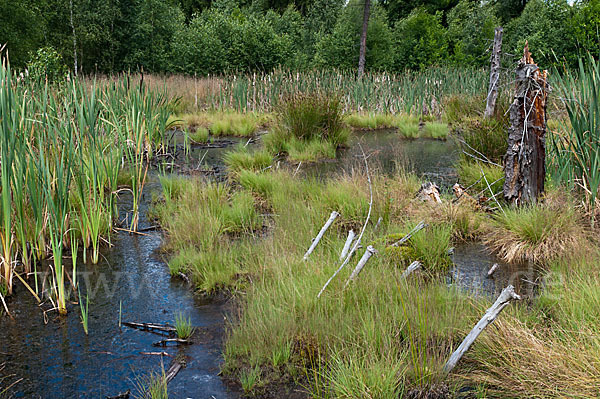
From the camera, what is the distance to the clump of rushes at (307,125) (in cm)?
943

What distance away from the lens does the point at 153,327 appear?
134 inches

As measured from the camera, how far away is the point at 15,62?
20.7 meters

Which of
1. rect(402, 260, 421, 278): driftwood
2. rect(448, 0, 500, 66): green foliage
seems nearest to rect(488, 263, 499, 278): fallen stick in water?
rect(402, 260, 421, 278): driftwood

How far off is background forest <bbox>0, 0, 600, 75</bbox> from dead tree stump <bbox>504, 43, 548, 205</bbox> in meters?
15.9

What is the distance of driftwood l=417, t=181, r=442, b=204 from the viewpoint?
550 centimetres

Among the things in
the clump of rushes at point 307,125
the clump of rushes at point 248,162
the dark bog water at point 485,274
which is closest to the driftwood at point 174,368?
the dark bog water at point 485,274

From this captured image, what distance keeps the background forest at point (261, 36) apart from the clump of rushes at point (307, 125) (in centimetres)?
1207

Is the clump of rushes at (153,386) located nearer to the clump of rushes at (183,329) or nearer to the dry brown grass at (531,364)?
the clump of rushes at (183,329)

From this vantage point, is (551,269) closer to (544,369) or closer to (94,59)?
(544,369)

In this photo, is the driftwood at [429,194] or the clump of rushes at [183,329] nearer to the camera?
the clump of rushes at [183,329]

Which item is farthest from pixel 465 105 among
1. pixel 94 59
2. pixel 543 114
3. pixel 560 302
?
pixel 94 59

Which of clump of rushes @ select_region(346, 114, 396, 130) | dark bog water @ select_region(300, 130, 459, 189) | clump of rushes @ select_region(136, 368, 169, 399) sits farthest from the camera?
clump of rushes @ select_region(346, 114, 396, 130)

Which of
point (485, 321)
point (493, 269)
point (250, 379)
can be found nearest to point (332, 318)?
point (250, 379)

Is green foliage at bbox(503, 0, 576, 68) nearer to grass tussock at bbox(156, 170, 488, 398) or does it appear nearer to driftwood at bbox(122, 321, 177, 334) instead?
grass tussock at bbox(156, 170, 488, 398)
